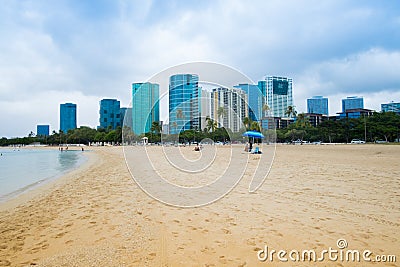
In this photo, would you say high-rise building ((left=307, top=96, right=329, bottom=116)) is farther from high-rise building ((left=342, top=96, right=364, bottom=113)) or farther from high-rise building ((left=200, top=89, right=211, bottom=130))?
high-rise building ((left=200, top=89, right=211, bottom=130))

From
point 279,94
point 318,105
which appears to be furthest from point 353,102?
point 279,94

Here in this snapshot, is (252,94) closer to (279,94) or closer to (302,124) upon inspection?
(302,124)

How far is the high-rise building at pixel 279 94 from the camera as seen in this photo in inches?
2585

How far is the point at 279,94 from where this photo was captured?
231 ft

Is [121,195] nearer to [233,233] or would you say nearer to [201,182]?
[201,182]

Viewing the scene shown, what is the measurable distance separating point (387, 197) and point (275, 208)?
2.76m

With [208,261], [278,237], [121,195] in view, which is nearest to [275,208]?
[278,237]

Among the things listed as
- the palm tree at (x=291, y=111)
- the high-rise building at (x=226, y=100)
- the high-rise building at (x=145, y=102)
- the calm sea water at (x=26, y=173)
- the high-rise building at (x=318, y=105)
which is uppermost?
the high-rise building at (x=318, y=105)

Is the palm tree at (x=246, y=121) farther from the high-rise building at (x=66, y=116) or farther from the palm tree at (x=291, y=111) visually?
the high-rise building at (x=66, y=116)

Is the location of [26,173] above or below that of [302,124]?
below

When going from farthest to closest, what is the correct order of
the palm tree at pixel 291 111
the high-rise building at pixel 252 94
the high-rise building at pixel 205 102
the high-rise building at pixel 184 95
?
the palm tree at pixel 291 111 < the high-rise building at pixel 205 102 < the high-rise building at pixel 252 94 < the high-rise building at pixel 184 95

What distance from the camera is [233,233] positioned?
4262 millimetres

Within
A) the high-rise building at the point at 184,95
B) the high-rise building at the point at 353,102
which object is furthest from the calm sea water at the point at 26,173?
the high-rise building at the point at 353,102

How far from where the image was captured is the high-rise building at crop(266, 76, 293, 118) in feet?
215
